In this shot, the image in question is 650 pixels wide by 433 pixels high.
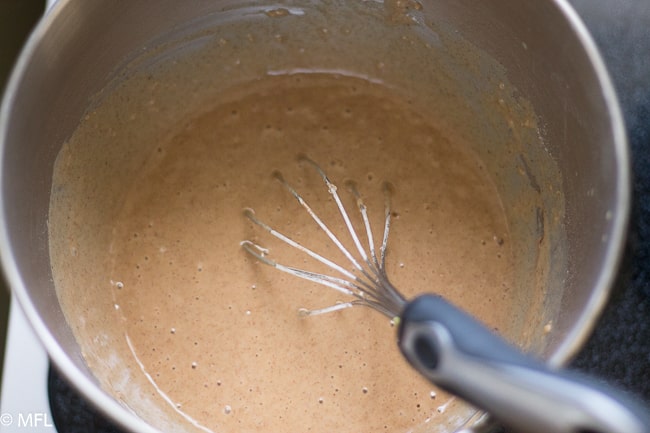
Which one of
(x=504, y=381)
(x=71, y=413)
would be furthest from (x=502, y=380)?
(x=71, y=413)

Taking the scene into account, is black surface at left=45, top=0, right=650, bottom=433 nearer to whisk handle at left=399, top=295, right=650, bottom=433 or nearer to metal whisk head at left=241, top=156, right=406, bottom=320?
metal whisk head at left=241, top=156, right=406, bottom=320

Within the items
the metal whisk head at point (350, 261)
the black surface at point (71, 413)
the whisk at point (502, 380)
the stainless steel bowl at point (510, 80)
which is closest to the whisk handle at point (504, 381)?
the whisk at point (502, 380)

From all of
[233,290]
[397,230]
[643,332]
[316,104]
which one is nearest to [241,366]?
[233,290]

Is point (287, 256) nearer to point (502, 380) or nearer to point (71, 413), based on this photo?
point (71, 413)

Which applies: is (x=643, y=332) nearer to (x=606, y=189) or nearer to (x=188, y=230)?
(x=606, y=189)

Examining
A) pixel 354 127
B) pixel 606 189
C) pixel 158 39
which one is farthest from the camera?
pixel 354 127

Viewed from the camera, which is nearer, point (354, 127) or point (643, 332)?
point (643, 332)

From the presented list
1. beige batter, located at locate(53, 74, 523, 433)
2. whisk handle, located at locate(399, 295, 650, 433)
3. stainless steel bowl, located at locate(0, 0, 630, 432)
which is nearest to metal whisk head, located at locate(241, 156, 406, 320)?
beige batter, located at locate(53, 74, 523, 433)
